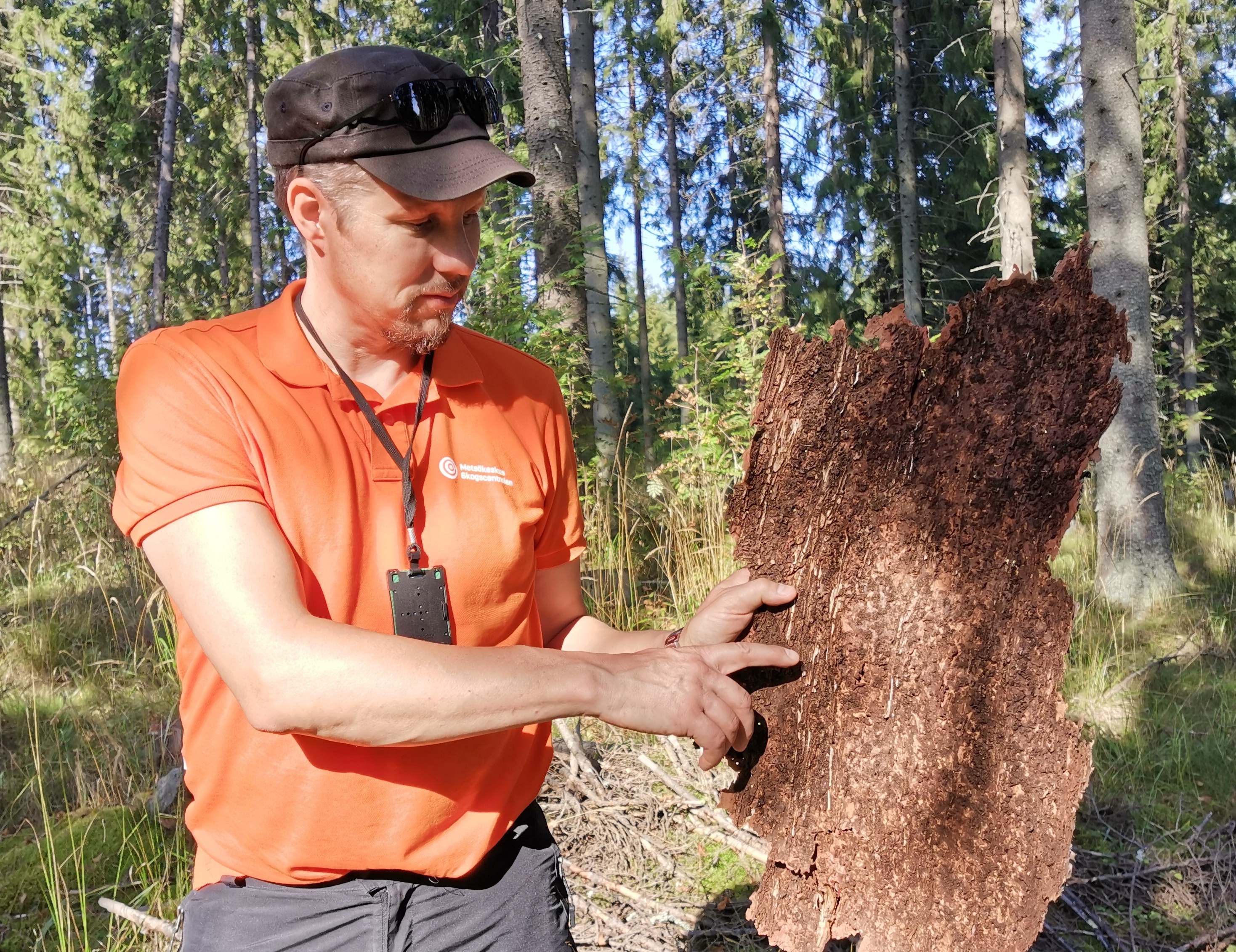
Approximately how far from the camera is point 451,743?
1.49 metres

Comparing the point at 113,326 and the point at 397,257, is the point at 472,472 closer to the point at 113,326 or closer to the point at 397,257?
the point at 397,257

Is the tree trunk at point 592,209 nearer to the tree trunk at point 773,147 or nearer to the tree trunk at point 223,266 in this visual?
the tree trunk at point 773,147

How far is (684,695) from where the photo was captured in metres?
1.41

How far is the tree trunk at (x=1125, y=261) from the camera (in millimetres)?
5832

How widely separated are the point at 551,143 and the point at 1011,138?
4978mm

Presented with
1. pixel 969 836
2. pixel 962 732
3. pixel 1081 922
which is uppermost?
pixel 962 732

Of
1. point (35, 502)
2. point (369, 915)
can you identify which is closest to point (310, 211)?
point (369, 915)

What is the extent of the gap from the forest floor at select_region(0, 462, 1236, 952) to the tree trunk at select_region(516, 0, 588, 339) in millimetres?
2294

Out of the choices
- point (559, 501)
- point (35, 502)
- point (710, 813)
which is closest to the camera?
point (559, 501)

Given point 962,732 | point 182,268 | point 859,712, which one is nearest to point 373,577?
point 859,712

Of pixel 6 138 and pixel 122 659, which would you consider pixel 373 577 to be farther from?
pixel 6 138

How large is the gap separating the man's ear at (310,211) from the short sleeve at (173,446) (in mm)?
318

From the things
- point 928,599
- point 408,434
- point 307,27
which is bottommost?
point 928,599

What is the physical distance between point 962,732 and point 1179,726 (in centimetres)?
319
